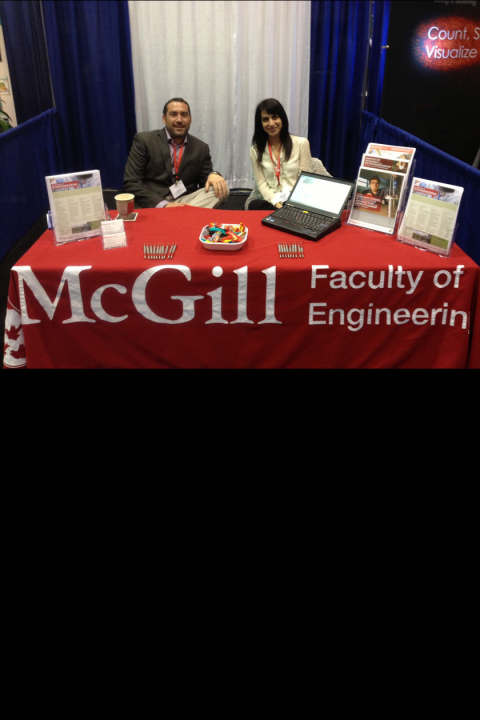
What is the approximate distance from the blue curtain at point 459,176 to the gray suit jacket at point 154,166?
1246 millimetres

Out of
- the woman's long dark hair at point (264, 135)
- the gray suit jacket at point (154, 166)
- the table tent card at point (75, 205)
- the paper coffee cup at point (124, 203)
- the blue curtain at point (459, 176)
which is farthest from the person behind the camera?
the gray suit jacket at point (154, 166)

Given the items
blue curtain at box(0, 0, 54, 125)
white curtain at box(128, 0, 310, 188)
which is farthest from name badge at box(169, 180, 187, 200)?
white curtain at box(128, 0, 310, 188)

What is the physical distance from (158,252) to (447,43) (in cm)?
284

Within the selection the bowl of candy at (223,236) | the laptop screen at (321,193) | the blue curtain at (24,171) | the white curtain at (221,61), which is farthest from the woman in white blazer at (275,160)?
the white curtain at (221,61)

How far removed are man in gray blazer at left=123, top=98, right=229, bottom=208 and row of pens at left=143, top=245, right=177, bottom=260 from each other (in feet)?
3.11

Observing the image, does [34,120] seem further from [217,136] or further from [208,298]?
[208,298]

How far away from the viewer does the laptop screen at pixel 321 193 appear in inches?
92.4

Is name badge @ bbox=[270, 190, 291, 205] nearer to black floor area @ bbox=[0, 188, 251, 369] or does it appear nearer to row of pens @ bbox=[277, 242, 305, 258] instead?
black floor area @ bbox=[0, 188, 251, 369]

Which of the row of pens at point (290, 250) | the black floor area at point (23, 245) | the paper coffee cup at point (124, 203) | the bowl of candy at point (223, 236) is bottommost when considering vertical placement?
the black floor area at point (23, 245)

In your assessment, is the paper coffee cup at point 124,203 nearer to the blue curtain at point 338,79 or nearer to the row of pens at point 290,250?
the row of pens at point 290,250

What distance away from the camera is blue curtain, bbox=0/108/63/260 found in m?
3.75

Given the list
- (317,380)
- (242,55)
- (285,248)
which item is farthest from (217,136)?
(317,380)

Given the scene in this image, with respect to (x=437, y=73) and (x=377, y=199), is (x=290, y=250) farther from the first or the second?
(x=437, y=73)

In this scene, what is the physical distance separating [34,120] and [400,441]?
4.72 m
